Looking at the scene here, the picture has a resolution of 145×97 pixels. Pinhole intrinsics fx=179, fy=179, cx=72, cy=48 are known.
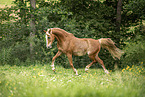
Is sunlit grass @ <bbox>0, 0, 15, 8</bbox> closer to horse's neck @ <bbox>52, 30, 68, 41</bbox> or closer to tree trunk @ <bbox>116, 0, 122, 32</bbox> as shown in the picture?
horse's neck @ <bbox>52, 30, 68, 41</bbox>

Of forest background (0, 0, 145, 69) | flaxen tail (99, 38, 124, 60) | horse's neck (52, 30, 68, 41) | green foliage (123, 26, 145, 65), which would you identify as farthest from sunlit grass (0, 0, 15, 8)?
green foliage (123, 26, 145, 65)

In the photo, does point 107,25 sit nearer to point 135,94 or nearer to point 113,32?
point 113,32

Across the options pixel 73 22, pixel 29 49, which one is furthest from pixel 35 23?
pixel 73 22

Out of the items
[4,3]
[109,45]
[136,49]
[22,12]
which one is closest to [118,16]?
[136,49]

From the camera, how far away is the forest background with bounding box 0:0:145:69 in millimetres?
12859

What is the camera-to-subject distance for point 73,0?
14.4 meters

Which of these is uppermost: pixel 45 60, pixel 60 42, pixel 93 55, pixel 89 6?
pixel 89 6

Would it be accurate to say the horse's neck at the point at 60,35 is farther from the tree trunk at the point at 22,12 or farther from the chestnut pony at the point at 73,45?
the tree trunk at the point at 22,12

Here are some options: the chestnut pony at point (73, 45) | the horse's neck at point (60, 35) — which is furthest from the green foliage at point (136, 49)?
the horse's neck at point (60, 35)

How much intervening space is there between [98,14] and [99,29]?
4.01 feet

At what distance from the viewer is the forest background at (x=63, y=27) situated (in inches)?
506

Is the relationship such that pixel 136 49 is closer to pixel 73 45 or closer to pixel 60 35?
pixel 73 45

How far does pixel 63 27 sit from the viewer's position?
13.6 metres

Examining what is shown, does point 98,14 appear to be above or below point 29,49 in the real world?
above
